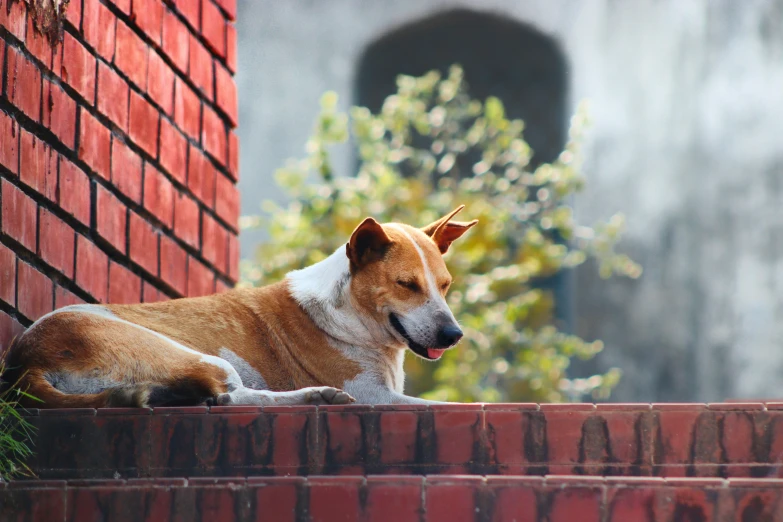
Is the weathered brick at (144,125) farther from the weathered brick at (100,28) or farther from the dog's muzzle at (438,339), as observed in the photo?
the dog's muzzle at (438,339)

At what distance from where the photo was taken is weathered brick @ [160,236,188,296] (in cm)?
472

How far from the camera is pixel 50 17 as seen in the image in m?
3.98

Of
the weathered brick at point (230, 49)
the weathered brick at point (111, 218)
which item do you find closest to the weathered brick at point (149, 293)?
the weathered brick at point (111, 218)

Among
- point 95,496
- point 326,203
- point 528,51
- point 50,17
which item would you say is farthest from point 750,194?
point 95,496

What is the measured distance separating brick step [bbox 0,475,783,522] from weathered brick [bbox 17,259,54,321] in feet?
3.30

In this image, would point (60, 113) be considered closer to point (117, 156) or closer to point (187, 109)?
point (117, 156)

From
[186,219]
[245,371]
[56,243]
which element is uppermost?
[186,219]

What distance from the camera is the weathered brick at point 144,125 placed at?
451 centimetres

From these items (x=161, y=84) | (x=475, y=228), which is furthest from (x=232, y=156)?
(x=475, y=228)

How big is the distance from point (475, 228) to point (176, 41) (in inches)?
309

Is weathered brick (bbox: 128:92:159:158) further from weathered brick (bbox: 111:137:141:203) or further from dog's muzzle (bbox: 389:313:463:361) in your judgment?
dog's muzzle (bbox: 389:313:463:361)

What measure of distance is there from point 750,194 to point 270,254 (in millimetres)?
6114

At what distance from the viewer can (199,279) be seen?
5078mm

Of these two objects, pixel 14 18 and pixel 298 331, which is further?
pixel 298 331
